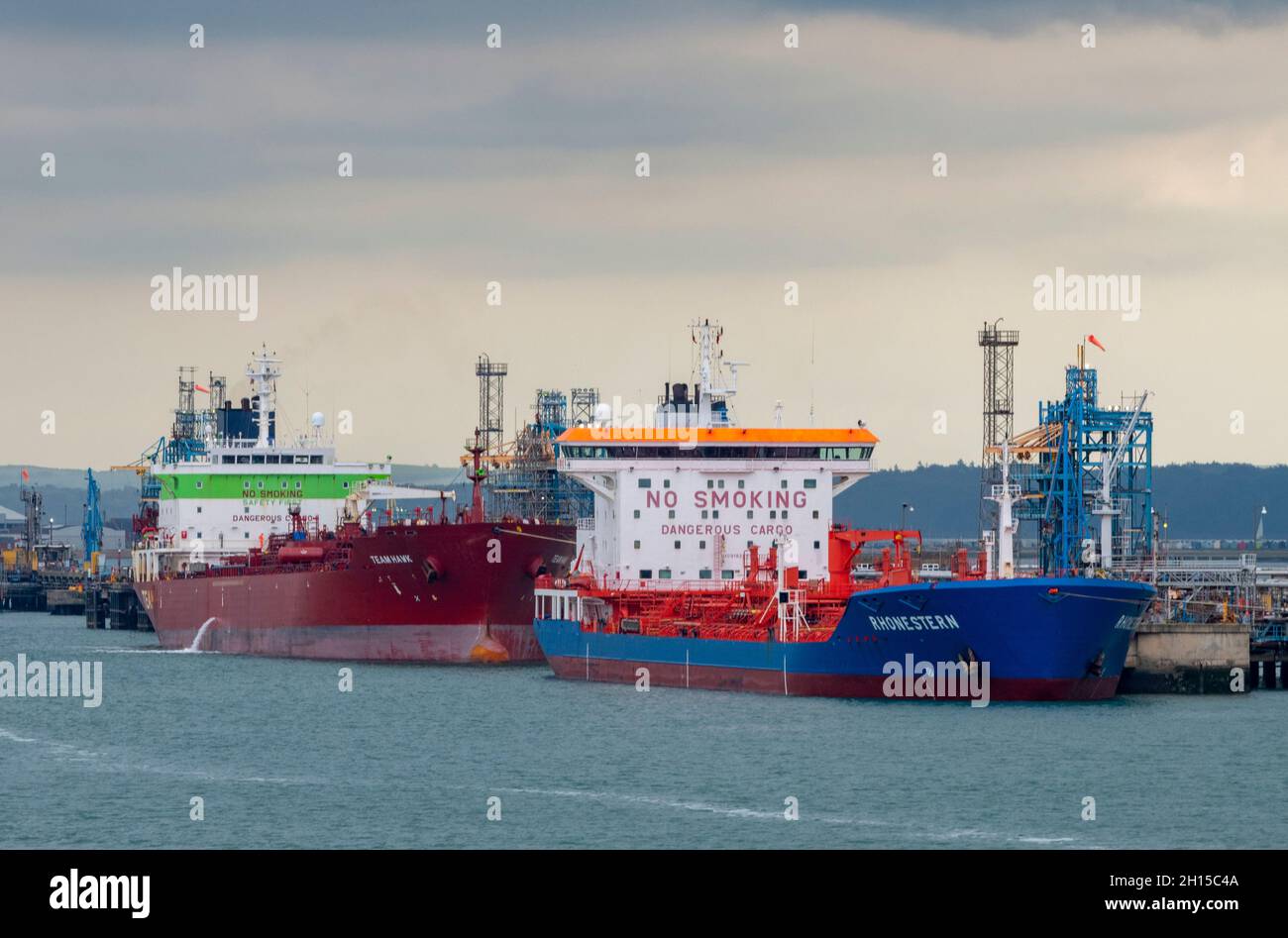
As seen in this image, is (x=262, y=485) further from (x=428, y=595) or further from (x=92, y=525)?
(x=92, y=525)

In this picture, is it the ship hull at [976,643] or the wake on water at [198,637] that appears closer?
the ship hull at [976,643]

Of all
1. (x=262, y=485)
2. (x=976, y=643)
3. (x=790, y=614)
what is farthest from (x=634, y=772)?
(x=262, y=485)

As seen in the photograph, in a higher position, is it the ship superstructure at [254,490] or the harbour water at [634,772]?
the ship superstructure at [254,490]

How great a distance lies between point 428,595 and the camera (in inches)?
2680

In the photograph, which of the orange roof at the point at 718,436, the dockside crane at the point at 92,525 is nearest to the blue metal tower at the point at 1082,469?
the orange roof at the point at 718,436

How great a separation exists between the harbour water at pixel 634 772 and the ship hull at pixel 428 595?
964 centimetres

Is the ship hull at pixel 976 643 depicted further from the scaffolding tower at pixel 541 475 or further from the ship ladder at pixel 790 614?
the scaffolding tower at pixel 541 475

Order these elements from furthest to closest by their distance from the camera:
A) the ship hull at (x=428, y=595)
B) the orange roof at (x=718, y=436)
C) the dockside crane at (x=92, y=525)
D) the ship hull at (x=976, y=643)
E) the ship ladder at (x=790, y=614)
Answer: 1. the dockside crane at (x=92, y=525)
2. the ship hull at (x=428, y=595)
3. the orange roof at (x=718, y=436)
4. the ship ladder at (x=790, y=614)
5. the ship hull at (x=976, y=643)

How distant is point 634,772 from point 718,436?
2017cm

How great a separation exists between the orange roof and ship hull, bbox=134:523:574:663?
7.52m

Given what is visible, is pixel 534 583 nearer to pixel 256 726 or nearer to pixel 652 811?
pixel 256 726

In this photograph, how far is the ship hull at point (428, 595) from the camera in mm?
67312
